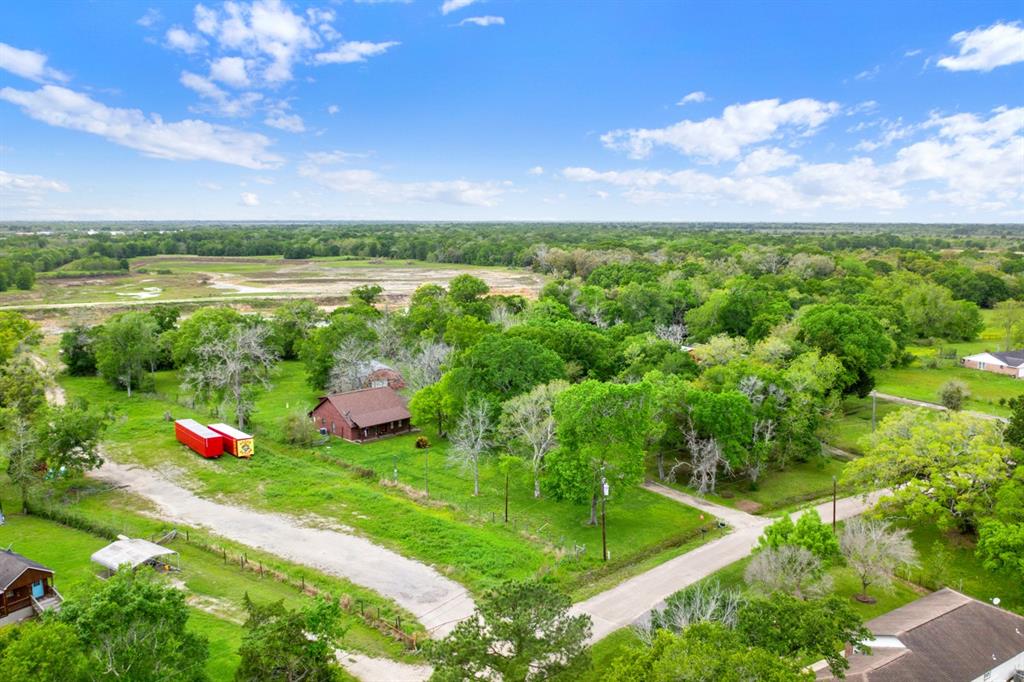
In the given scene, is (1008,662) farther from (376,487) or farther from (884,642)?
(376,487)

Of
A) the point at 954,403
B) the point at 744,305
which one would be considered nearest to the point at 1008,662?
the point at 954,403

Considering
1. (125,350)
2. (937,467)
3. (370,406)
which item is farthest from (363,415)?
(937,467)

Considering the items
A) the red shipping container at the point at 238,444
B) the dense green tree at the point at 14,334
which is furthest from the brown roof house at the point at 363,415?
the dense green tree at the point at 14,334

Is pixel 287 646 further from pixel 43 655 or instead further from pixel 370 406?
pixel 370 406

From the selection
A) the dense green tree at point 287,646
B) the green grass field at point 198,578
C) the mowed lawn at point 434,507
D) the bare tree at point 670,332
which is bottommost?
the mowed lawn at point 434,507

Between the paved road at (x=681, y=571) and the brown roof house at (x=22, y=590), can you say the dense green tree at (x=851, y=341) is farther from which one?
the brown roof house at (x=22, y=590)
